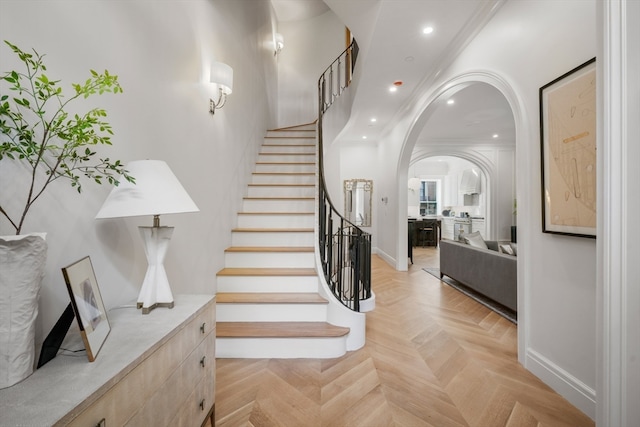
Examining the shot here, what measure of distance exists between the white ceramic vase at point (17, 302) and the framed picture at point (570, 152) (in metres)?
2.50

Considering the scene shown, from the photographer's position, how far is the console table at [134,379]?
0.66 m

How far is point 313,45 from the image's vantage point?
6664 millimetres

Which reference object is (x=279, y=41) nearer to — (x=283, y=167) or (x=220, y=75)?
(x=283, y=167)

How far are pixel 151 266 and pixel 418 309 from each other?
3.01 m

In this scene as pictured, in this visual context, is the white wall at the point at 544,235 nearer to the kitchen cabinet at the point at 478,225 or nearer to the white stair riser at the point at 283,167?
the white stair riser at the point at 283,167

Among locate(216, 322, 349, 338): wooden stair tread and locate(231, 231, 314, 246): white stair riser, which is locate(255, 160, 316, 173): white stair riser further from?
locate(216, 322, 349, 338): wooden stair tread

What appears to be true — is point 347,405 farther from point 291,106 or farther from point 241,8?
point 291,106

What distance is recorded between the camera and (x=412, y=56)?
10.5 ft

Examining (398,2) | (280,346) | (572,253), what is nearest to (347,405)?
(280,346)

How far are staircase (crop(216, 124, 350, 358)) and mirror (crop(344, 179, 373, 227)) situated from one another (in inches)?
133

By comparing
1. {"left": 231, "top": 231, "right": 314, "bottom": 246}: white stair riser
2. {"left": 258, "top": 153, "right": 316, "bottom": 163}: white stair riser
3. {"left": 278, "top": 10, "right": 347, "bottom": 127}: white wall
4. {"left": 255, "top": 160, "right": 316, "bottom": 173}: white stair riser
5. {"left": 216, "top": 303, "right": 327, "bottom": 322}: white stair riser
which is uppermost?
{"left": 278, "top": 10, "right": 347, "bottom": 127}: white wall

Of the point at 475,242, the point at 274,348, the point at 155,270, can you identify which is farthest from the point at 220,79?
the point at 475,242

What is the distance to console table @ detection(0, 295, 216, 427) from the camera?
655 millimetres

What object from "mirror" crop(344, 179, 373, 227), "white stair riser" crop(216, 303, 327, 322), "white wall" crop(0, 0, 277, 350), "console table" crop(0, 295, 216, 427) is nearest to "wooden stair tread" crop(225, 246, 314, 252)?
"white wall" crop(0, 0, 277, 350)
